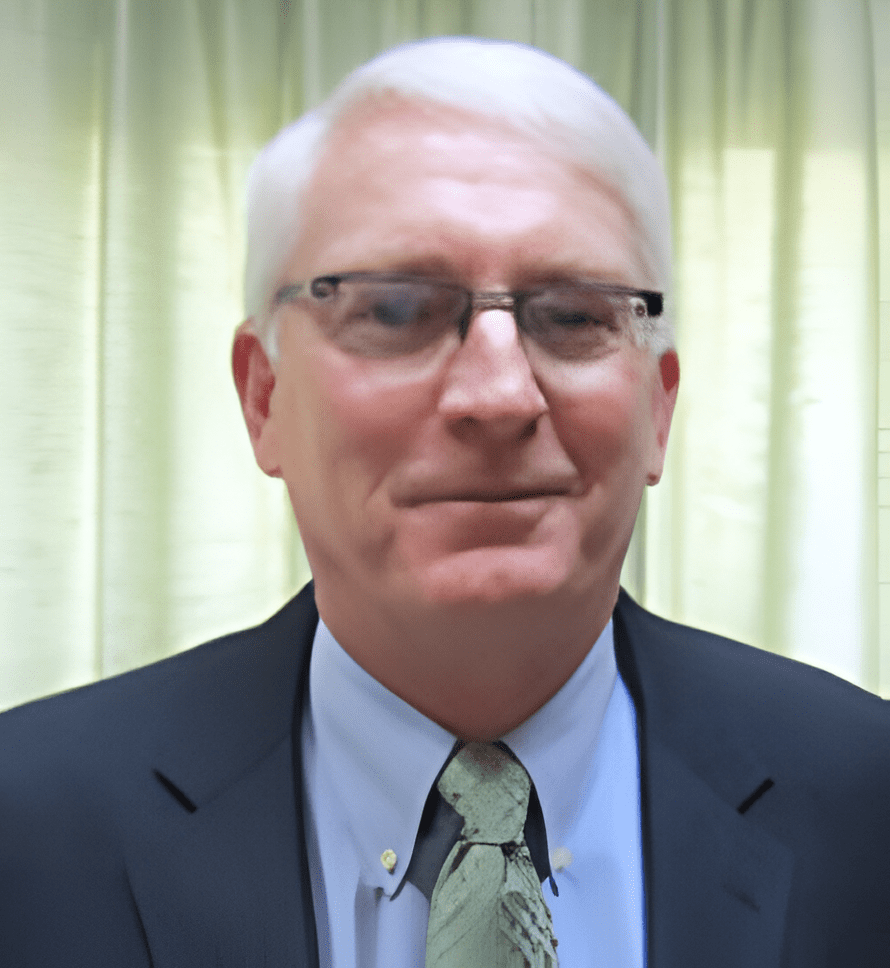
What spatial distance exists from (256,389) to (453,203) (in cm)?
25

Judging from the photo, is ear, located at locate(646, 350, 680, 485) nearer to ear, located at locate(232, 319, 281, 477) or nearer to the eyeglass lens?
the eyeglass lens

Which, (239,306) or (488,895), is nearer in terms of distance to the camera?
(488,895)

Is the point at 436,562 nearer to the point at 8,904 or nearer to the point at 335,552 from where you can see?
the point at 335,552

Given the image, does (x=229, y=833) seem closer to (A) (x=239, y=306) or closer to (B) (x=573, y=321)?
(B) (x=573, y=321)

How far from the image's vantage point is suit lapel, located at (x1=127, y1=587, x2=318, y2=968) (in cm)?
63

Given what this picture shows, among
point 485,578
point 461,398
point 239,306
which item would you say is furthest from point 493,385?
point 239,306

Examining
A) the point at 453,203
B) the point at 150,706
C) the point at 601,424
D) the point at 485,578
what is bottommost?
the point at 150,706

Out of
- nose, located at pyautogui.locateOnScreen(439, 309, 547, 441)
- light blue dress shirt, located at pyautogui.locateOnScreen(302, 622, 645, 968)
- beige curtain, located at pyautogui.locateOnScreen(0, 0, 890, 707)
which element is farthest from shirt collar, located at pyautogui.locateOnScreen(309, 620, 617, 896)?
beige curtain, located at pyautogui.locateOnScreen(0, 0, 890, 707)

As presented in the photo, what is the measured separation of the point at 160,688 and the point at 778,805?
56 cm

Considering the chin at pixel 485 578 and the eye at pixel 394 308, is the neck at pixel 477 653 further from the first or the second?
the eye at pixel 394 308

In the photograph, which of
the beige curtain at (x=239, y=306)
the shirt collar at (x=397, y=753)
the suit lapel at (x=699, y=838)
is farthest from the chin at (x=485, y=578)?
the beige curtain at (x=239, y=306)

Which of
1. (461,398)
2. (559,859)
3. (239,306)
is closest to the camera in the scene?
(461,398)

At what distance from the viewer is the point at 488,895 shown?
638 millimetres

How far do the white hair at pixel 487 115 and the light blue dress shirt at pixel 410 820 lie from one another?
311 mm
